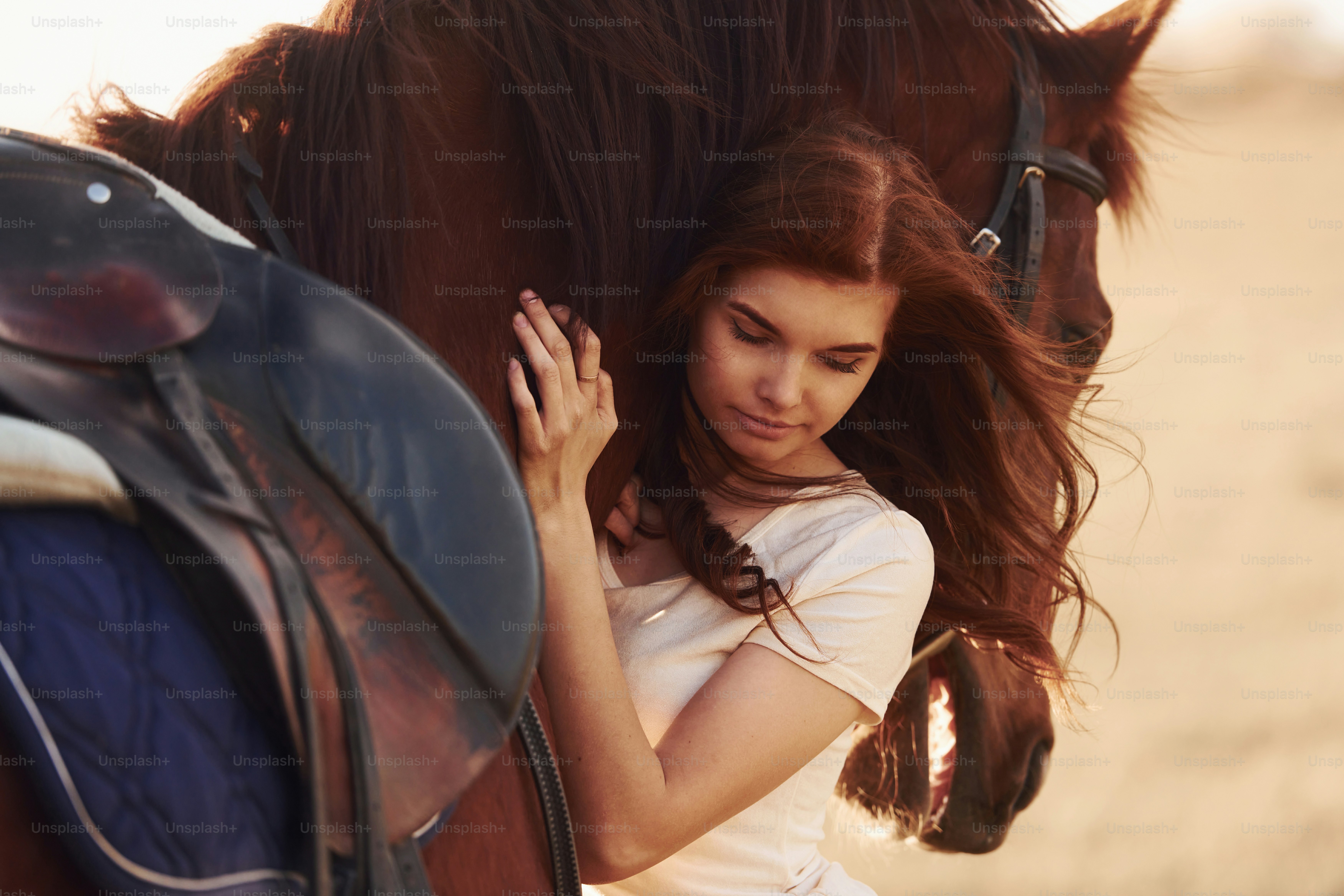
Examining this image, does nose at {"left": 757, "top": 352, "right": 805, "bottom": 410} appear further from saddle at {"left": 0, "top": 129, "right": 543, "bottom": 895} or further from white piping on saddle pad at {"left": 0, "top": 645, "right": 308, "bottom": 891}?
white piping on saddle pad at {"left": 0, "top": 645, "right": 308, "bottom": 891}

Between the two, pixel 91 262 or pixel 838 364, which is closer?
pixel 91 262

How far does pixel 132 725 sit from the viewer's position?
22.6 inches

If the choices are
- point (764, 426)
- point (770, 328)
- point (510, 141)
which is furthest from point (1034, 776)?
point (510, 141)

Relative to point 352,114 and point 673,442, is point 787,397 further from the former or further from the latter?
point 352,114

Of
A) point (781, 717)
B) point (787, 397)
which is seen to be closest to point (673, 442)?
point (787, 397)

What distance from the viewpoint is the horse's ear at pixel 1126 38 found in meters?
1.43

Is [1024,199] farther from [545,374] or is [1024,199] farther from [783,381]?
[545,374]

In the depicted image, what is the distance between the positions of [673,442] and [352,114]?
533mm

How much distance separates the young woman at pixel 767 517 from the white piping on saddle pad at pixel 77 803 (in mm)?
406

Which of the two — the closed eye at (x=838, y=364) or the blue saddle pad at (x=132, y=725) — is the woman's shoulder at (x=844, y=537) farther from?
the blue saddle pad at (x=132, y=725)

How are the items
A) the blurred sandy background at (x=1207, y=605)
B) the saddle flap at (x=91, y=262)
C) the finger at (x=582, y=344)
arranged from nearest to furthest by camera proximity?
the saddle flap at (x=91, y=262) → the finger at (x=582, y=344) → the blurred sandy background at (x=1207, y=605)

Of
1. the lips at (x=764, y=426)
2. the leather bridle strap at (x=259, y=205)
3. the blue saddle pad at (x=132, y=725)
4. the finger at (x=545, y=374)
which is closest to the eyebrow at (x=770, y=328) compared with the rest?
the lips at (x=764, y=426)

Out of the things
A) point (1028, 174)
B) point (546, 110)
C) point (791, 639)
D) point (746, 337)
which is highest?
point (546, 110)

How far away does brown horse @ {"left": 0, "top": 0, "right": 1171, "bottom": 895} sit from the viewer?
890mm
